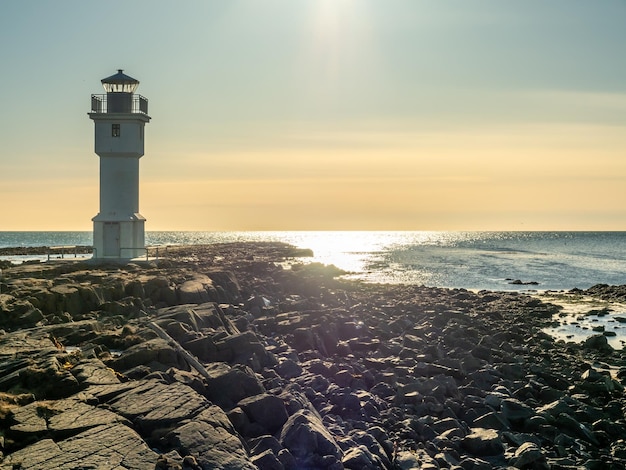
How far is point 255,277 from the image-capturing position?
33812 millimetres

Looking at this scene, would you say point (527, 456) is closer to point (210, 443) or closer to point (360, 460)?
point (360, 460)

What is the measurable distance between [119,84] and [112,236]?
7.69m

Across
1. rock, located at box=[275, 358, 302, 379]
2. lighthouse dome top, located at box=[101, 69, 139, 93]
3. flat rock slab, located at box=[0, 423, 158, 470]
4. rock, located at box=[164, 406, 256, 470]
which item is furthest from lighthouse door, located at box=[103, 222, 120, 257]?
flat rock slab, located at box=[0, 423, 158, 470]

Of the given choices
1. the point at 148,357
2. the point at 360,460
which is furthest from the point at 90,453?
the point at 148,357

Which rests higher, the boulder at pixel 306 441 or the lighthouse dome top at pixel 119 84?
the lighthouse dome top at pixel 119 84

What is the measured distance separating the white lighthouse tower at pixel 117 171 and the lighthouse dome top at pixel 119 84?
1.15 feet

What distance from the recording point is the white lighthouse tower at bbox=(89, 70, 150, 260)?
2988 centimetres

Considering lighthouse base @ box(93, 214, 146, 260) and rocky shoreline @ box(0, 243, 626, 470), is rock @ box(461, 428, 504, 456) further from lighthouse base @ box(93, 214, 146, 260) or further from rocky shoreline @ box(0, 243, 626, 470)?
lighthouse base @ box(93, 214, 146, 260)

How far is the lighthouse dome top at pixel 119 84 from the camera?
30.4m

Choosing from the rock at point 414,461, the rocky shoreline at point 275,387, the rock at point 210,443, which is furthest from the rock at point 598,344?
the rock at point 210,443

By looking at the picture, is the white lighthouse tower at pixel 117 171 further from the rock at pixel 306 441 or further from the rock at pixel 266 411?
the rock at pixel 306 441

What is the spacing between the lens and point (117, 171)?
29969 millimetres

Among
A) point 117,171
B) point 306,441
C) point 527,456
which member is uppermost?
point 117,171

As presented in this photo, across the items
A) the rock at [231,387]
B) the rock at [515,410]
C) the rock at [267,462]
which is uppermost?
the rock at [231,387]
